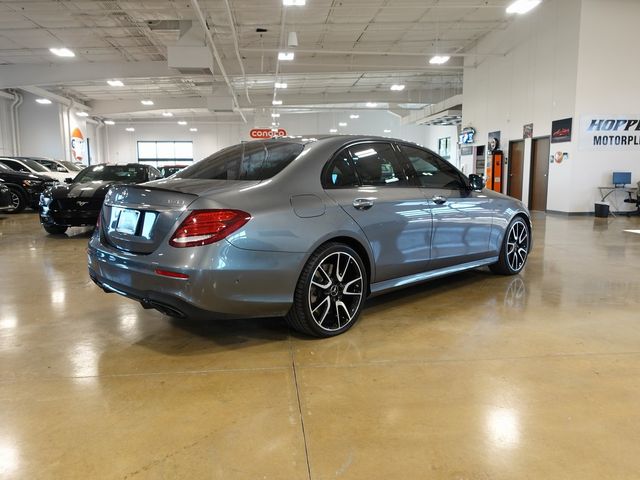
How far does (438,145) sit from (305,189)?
101 ft

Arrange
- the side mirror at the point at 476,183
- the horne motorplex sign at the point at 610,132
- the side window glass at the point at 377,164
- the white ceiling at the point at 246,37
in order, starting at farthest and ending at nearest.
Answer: the white ceiling at the point at 246,37
the horne motorplex sign at the point at 610,132
the side mirror at the point at 476,183
the side window glass at the point at 377,164

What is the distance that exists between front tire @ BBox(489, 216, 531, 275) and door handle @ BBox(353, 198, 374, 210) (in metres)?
1.95

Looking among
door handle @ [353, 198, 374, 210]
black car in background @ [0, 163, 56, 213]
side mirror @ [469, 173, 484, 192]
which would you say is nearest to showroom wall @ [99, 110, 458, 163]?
black car in background @ [0, 163, 56, 213]

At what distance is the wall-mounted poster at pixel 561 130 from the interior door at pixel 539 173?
0.51m

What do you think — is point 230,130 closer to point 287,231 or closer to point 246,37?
point 246,37

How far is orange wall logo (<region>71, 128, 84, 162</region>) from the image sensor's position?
24328 millimetres

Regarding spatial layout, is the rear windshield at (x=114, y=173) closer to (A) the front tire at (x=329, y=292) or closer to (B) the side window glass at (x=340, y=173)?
(B) the side window glass at (x=340, y=173)

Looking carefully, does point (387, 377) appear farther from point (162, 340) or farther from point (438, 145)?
point (438, 145)

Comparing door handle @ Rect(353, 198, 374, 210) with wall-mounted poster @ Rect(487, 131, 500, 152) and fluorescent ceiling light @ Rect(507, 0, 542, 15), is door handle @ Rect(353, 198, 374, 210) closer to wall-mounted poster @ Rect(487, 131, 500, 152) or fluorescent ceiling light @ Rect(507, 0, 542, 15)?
fluorescent ceiling light @ Rect(507, 0, 542, 15)

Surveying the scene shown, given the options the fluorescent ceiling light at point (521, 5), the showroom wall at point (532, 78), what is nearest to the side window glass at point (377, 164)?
the fluorescent ceiling light at point (521, 5)

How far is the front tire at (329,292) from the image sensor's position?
288cm

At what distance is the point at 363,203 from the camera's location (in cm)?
317

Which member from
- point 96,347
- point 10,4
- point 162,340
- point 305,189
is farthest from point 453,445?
point 10,4

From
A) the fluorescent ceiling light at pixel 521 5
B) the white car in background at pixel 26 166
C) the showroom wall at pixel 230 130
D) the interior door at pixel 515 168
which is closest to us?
the fluorescent ceiling light at pixel 521 5
